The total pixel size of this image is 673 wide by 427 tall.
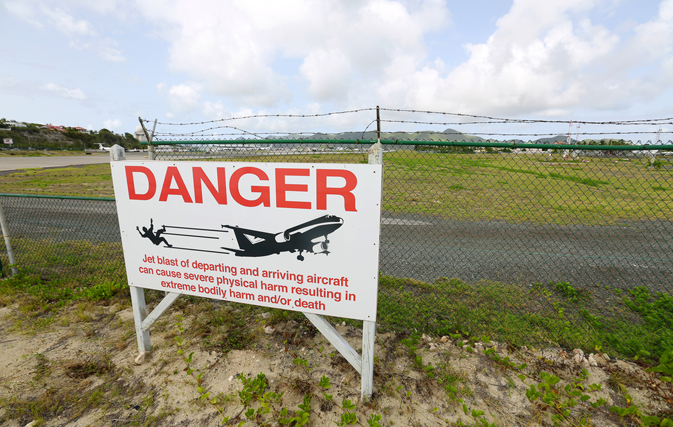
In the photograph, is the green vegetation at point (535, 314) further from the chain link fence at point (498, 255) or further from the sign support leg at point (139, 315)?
the sign support leg at point (139, 315)

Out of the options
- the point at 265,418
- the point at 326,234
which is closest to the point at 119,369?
the point at 265,418

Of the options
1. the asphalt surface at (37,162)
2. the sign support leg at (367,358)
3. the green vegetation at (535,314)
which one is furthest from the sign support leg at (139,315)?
the asphalt surface at (37,162)

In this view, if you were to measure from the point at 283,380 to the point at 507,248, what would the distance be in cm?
552

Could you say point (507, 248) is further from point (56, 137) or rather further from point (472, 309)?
point (56, 137)

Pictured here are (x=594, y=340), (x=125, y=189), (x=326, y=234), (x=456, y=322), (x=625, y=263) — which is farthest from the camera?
(x=625, y=263)

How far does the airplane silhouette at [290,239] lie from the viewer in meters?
2.49

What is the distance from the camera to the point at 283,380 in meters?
2.90

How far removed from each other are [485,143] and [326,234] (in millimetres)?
2166

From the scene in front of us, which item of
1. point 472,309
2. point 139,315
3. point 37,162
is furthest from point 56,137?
point 472,309

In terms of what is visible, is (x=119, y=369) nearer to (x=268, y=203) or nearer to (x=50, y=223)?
(x=268, y=203)

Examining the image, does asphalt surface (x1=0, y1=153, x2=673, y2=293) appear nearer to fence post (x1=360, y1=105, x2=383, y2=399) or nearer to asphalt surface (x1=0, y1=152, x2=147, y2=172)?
fence post (x1=360, y1=105, x2=383, y2=399)

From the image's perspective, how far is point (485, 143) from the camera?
333cm

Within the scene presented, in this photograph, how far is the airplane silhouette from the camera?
249 centimetres

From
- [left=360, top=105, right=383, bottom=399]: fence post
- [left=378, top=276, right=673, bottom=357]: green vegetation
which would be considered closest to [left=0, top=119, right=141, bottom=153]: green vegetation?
[left=378, top=276, right=673, bottom=357]: green vegetation
